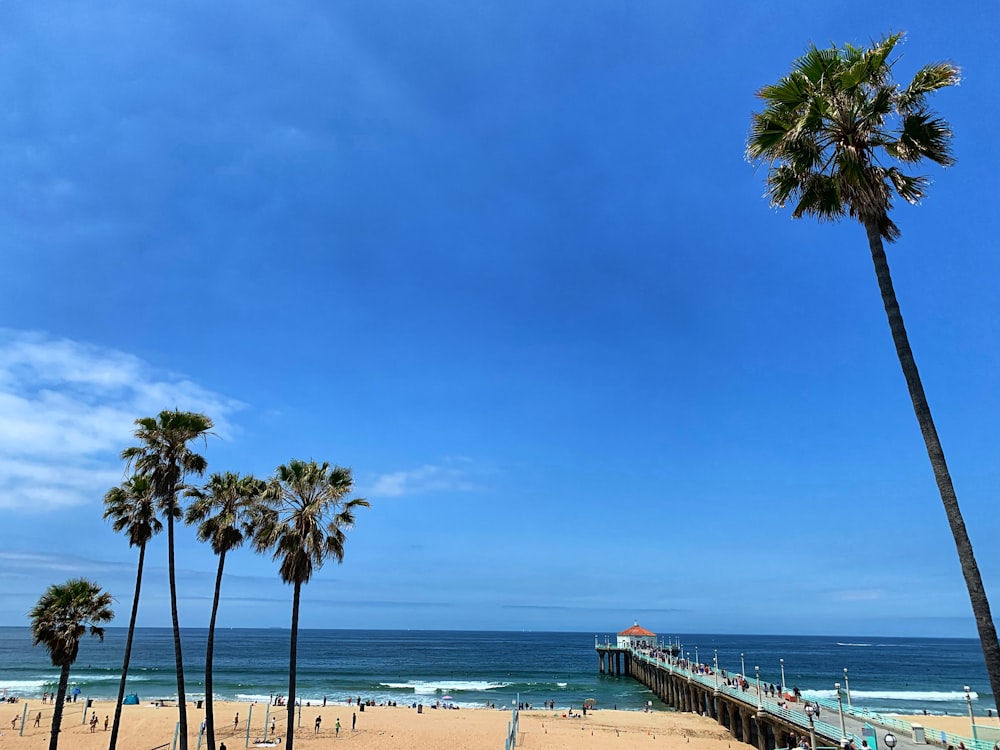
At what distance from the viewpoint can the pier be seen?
25.3m

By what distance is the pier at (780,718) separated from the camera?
996 inches

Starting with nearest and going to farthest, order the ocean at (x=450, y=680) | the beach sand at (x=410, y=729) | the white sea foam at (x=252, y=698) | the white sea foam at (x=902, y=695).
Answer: the beach sand at (x=410, y=729), the white sea foam at (x=252, y=698), the ocean at (x=450, y=680), the white sea foam at (x=902, y=695)

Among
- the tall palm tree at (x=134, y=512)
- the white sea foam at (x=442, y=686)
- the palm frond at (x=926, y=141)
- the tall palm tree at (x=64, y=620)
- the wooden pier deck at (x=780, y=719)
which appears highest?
the palm frond at (x=926, y=141)

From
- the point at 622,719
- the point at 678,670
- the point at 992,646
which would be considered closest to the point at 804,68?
the point at 992,646

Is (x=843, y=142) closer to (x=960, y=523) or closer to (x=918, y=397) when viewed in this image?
(x=918, y=397)

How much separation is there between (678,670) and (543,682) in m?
29.6

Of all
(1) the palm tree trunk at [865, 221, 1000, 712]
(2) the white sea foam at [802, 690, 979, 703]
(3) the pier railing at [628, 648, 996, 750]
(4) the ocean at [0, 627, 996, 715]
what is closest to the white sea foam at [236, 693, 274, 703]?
(4) the ocean at [0, 627, 996, 715]

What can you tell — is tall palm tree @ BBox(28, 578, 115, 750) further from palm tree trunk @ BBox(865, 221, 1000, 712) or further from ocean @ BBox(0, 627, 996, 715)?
ocean @ BBox(0, 627, 996, 715)

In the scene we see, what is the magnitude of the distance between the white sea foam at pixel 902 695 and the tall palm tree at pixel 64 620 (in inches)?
2512

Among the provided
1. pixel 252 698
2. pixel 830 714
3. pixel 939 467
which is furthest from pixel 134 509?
pixel 252 698

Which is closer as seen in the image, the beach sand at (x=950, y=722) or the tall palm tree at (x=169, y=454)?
the tall palm tree at (x=169, y=454)

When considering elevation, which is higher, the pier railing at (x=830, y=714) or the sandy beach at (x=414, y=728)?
the pier railing at (x=830, y=714)

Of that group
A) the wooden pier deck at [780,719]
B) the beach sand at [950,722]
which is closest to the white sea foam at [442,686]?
the wooden pier deck at [780,719]

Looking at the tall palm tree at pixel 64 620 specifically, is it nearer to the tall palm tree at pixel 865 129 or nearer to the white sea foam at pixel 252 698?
the tall palm tree at pixel 865 129
